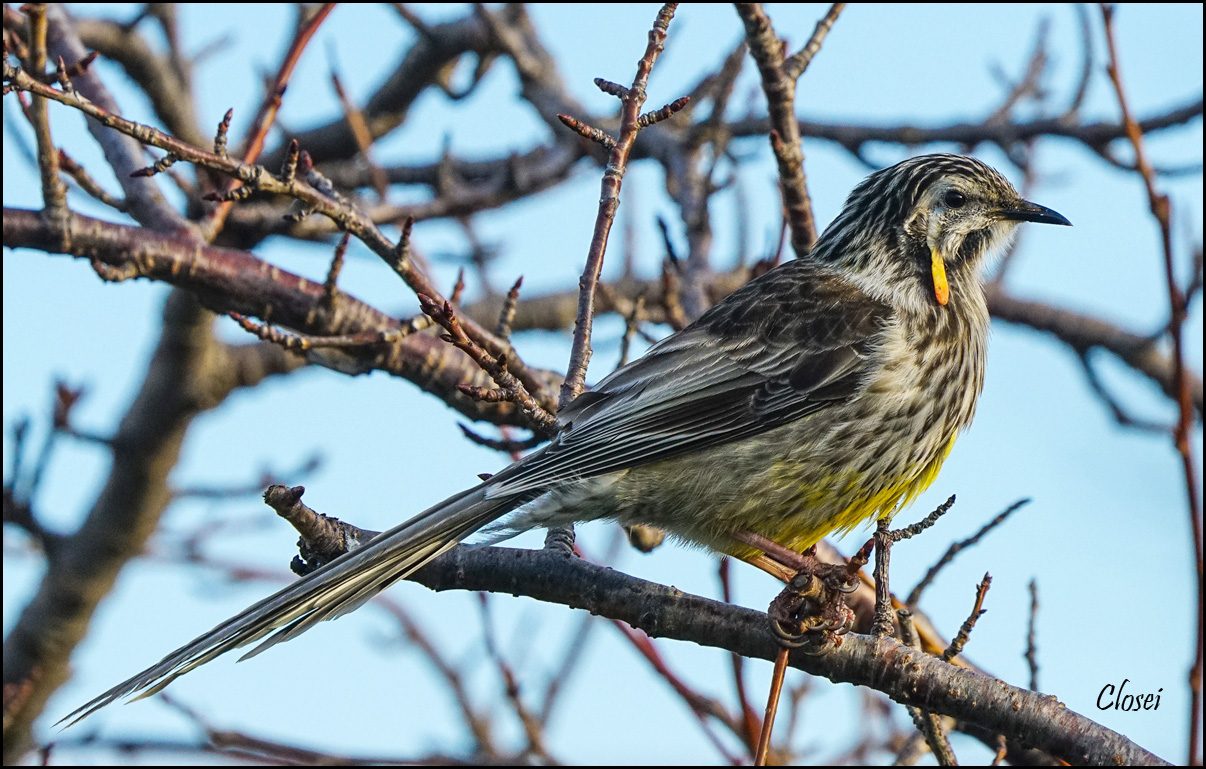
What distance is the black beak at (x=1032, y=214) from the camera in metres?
5.86


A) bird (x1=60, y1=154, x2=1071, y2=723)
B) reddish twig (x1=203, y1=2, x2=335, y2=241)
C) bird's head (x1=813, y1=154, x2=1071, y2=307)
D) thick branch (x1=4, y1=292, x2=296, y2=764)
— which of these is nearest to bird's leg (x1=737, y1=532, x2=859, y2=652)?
bird (x1=60, y1=154, x2=1071, y2=723)

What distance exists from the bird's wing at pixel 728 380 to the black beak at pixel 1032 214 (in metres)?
0.77

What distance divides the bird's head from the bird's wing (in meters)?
0.25

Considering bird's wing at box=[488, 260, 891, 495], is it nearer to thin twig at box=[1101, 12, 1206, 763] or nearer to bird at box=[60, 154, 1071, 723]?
bird at box=[60, 154, 1071, 723]

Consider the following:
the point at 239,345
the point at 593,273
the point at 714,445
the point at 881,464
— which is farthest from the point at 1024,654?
the point at 239,345

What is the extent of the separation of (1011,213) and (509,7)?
11.1ft

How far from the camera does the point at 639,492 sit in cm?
491

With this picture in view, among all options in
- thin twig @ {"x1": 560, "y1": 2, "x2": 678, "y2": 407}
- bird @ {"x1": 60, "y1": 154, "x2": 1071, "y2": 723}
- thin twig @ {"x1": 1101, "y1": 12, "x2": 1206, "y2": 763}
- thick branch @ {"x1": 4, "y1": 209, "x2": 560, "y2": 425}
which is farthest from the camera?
thick branch @ {"x1": 4, "y1": 209, "x2": 560, "y2": 425}

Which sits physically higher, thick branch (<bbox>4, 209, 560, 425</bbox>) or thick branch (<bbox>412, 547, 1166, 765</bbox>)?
thick branch (<bbox>4, 209, 560, 425</bbox>)

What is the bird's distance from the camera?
4422mm

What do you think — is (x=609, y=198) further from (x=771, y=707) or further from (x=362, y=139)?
(x=362, y=139)

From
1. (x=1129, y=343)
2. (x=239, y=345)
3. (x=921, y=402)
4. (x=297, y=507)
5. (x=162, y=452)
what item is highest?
(x=1129, y=343)

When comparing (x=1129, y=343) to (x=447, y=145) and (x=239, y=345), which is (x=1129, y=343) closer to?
(x=447, y=145)

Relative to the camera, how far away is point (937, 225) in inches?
238
